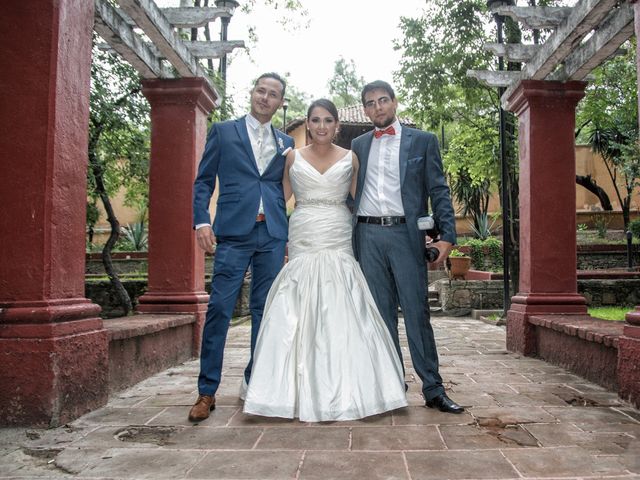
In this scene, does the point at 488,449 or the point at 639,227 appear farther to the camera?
the point at 639,227

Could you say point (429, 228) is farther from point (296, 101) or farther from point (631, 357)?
point (296, 101)

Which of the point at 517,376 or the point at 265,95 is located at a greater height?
the point at 265,95

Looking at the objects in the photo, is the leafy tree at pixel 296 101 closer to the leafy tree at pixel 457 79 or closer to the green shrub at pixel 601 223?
the green shrub at pixel 601 223

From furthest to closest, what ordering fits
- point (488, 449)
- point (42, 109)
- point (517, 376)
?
point (517, 376) < point (42, 109) < point (488, 449)

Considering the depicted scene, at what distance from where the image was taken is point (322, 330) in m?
3.22

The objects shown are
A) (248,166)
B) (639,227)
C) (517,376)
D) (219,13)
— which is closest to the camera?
(248,166)

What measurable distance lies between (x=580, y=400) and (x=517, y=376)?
872 millimetres

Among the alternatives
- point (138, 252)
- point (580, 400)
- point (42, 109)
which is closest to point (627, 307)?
point (580, 400)

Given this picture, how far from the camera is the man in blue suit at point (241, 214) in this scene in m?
3.26

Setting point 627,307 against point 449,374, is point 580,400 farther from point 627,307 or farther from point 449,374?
point 627,307

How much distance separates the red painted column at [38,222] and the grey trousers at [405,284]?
176cm

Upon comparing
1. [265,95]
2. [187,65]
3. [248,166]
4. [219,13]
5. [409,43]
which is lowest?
[248,166]

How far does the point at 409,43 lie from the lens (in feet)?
37.3

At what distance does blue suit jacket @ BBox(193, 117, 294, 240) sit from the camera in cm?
336
